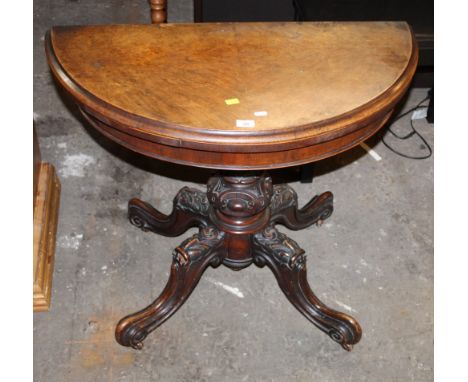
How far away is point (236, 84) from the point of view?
4.70 feet

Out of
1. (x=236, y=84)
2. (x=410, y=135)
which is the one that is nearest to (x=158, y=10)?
(x=236, y=84)

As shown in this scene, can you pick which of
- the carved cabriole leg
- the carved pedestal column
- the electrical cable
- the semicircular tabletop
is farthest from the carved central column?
the electrical cable

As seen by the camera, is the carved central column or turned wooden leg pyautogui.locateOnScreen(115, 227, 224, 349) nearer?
the carved central column

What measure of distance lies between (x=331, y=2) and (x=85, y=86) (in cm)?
130

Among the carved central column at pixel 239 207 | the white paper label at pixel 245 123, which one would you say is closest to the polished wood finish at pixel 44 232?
the carved central column at pixel 239 207

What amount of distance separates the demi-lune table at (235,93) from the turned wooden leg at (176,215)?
15 cm

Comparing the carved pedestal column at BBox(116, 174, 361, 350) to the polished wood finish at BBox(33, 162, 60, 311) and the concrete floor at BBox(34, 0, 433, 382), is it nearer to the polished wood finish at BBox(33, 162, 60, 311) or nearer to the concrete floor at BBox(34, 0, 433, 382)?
the concrete floor at BBox(34, 0, 433, 382)

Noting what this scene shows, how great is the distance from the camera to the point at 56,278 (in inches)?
82.3

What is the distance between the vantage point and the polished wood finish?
1.98m

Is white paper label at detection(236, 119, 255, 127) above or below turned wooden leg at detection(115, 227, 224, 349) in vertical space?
above

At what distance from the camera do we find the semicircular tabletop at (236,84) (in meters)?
1.33

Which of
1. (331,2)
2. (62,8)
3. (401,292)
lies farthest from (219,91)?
(62,8)

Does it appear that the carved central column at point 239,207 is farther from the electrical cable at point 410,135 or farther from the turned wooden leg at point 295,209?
the electrical cable at point 410,135

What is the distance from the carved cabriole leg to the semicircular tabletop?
0.72 ft
